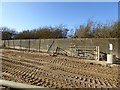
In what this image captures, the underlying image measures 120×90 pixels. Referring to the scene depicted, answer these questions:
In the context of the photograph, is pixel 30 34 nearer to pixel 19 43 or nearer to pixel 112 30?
pixel 19 43

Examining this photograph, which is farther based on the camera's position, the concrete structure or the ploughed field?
the concrete structure

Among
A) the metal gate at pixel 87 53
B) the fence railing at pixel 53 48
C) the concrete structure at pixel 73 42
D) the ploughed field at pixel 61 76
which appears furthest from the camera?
the concrete structure at pixel 73 42

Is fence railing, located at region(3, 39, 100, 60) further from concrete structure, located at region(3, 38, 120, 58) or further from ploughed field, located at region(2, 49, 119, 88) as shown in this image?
ploughed field, located at region(2, 49, 119, 88)

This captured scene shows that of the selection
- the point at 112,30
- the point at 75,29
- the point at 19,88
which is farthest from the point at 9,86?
the point at 75,29

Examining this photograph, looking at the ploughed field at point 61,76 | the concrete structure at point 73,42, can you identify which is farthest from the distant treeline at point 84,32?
the ploughed field at point 61,76

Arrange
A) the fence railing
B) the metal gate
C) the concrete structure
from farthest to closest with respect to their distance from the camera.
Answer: the concrete structure < the fence railing < the metal gate

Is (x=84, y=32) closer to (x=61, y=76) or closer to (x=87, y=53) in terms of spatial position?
(x=87, y=53)

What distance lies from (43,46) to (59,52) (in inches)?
210

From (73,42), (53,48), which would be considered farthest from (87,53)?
(53,48)

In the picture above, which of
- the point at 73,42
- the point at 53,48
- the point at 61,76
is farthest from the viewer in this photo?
the point at 53,48

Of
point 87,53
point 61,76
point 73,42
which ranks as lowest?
Result: point 61,76

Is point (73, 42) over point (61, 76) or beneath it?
over

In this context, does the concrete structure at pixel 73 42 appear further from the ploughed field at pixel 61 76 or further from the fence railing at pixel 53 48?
the ploughed field at pixel 61 76

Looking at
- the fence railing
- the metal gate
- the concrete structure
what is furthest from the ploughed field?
the concrete structure
